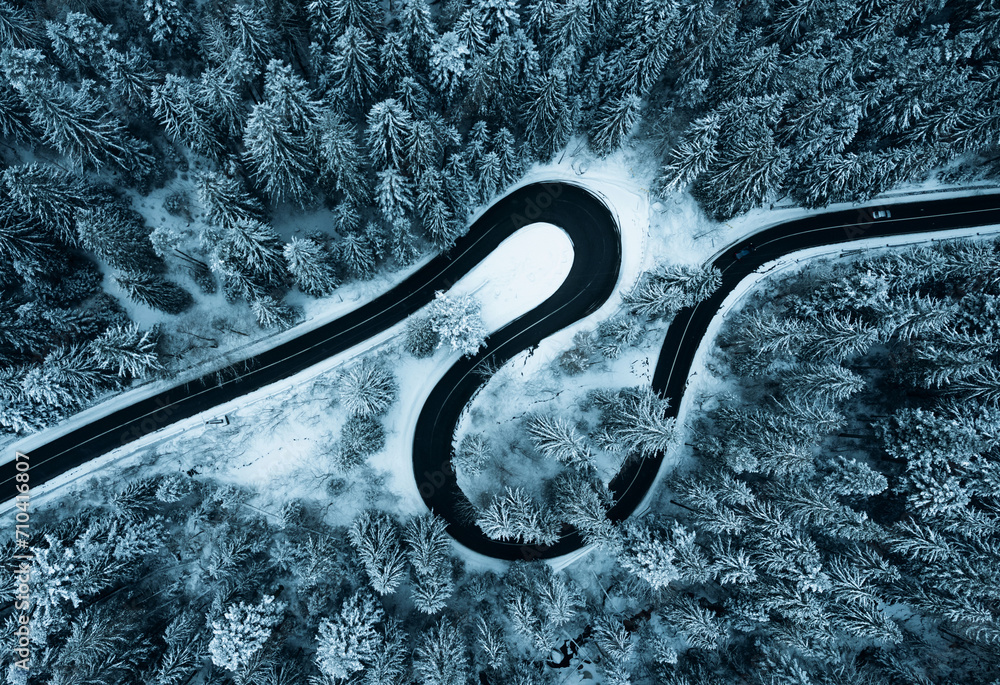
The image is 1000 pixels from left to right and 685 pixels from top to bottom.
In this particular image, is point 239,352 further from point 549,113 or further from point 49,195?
point 549,113

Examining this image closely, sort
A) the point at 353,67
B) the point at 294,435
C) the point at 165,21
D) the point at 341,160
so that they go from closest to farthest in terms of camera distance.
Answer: the point at 341,160 → the point at 353,67 → the point at 165,21 → the point at 294,435

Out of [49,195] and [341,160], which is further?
[49,195]

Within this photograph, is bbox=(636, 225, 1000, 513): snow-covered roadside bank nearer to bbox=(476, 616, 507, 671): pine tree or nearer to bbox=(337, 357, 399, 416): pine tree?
bbox=(476, 616, 507, 671): pine tree

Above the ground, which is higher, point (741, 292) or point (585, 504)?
point (741, 292)

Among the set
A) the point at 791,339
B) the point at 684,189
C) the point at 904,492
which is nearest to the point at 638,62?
the point at 684,189

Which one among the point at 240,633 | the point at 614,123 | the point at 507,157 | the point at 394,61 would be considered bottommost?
the point at 240,633

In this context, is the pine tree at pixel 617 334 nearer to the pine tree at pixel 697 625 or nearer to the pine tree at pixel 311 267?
the pine tree at pixel 697 625

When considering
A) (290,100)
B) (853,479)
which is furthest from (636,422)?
(290,100)
